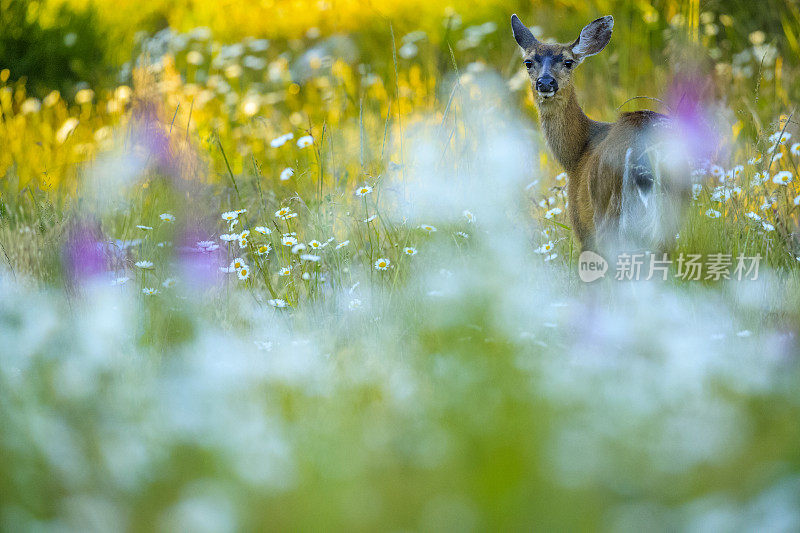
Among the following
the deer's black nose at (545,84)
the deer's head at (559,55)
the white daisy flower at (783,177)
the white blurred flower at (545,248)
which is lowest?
the white blurred flower at (545,248)

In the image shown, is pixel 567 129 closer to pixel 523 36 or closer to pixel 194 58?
pixel 523 36

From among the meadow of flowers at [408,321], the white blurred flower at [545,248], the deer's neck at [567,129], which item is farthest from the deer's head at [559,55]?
the white blurred flower at [545,248]

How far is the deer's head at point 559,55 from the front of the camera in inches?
129

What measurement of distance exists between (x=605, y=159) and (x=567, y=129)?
502 mm

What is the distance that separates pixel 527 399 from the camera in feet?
5.42

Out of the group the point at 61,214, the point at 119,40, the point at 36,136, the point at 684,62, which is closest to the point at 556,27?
the point at 684,62

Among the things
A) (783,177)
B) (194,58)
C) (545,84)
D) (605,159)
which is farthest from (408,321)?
(194,58)

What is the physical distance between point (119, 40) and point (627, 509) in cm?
613

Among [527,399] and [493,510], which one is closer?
[493,510]

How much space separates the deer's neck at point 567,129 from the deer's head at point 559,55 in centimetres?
12

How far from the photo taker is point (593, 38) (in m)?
3.30

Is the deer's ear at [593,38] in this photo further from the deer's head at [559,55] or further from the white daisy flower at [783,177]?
the white daisy flower at [783,177]

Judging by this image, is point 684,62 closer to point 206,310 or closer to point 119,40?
point 206,310

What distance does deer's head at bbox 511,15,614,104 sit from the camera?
3273 millimetres
